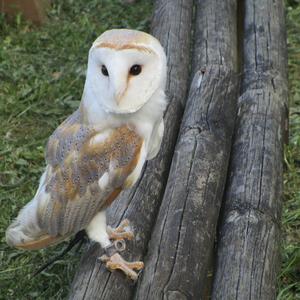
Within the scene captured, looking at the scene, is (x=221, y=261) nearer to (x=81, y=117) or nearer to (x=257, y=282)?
(x=257, y=282)

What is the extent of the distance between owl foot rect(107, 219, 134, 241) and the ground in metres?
0.52

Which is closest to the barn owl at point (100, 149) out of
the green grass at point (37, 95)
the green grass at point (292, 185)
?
the green grass at point (37, 95)

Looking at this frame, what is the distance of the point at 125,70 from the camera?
8.60ft

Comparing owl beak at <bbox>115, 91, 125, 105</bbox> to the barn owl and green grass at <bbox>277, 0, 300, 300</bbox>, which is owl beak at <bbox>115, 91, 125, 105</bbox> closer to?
the barn owl

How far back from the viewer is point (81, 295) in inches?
116

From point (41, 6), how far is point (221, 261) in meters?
3.41

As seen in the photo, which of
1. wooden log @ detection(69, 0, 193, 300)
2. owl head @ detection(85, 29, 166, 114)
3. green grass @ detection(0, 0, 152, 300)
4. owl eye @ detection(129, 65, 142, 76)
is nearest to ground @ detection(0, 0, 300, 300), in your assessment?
green grass @ detection(0, 0, 152, 300)

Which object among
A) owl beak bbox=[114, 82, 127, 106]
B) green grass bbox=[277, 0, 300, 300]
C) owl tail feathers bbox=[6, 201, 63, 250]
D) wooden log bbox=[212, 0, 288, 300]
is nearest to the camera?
owl beak bbox=[114, 82, 127, 106]

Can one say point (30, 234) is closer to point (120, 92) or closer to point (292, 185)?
point (120, 92)

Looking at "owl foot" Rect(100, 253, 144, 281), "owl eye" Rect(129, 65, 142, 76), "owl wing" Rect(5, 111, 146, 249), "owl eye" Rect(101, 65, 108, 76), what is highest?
"owl eye" Rect(101, 65, 108, 76)

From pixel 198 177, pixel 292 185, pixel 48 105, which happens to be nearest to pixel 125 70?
pixel 198 177

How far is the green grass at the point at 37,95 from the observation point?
3.70m

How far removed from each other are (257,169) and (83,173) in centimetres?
114

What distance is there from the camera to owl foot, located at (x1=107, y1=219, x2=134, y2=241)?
3.23 m
